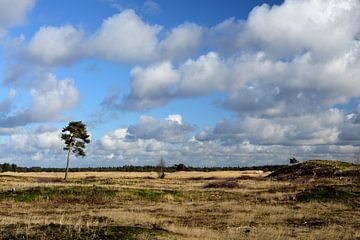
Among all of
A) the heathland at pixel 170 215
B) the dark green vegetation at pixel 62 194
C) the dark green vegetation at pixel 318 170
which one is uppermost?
the dark green vegetation at pixel 318 170

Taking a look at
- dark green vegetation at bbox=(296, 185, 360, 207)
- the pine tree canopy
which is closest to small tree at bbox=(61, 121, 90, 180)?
the pine tree canopy

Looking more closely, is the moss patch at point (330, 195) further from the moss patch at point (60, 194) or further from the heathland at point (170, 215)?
the moss patch at point (60, 194)

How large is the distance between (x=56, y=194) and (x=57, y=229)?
26.3 metres

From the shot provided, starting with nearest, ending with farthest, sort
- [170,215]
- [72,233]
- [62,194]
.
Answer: [72,233] < [170,215] < [62,194]

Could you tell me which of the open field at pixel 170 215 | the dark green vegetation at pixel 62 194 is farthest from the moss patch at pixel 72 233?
the dark green vegetation at pixel 62 194

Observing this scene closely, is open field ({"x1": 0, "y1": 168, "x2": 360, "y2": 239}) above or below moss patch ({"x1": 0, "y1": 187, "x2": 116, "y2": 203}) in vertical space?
below

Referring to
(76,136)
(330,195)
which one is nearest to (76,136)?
(76,136)

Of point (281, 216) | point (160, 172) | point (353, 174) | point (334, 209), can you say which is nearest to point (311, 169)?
point (353, 174)

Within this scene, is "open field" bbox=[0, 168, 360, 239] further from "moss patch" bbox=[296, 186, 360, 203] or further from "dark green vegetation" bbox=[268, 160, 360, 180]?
"dark green vegetation" bbox=[268, 160, 360, 180]

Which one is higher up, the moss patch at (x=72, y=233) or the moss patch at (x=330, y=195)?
the moss patch at (x=330, y=195)

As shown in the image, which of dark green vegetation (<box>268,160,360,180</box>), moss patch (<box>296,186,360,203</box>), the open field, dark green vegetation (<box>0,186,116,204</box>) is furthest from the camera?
dark green vegetation (<box>268,160,360,180</box>)

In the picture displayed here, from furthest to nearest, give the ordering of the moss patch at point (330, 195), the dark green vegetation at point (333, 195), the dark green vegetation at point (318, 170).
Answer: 1. the dark green vegetation at point (318, 170)
2. the moss patch at point (330, 195)
3. the dark green vegetation at point (333, 195)

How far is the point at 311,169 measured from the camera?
88.3m

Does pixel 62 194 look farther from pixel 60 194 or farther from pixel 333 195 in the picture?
pixel 333 195
